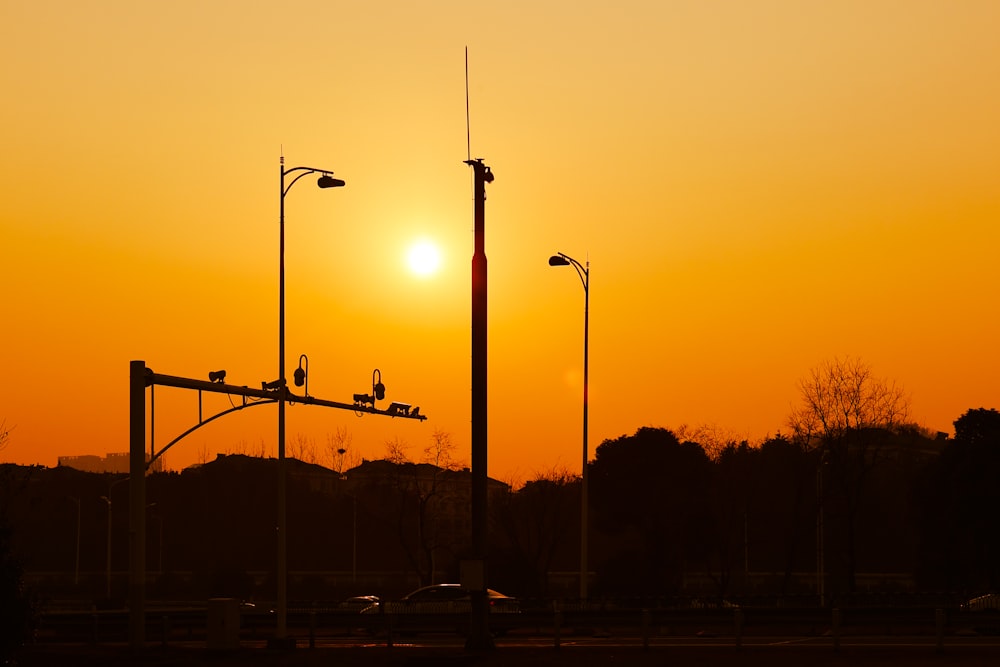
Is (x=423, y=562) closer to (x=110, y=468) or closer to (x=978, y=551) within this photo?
(x=978, y=551)

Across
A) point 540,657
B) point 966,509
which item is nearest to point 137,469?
point 540,657

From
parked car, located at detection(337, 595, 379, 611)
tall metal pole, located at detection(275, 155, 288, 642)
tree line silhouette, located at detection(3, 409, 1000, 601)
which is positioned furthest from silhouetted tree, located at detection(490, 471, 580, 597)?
tall metal pole, located at detection(275, 155, 288, 642)

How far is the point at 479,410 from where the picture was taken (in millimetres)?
32594

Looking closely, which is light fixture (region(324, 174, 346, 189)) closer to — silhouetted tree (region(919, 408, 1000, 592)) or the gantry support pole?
the gantry support pole

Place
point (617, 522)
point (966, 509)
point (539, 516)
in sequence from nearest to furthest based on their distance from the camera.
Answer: point (966, 509)
point (617, 522)
point (539, 516)

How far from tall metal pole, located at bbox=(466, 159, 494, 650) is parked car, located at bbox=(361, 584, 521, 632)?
11.5m

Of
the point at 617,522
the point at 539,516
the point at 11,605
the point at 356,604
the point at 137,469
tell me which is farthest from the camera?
the point at 539,516

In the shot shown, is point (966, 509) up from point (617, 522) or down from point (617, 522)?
up

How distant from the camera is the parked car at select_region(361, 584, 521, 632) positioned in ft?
145

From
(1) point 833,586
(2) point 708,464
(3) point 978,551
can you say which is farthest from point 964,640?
(1) point 833,586

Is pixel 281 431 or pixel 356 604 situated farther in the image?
pixel 356 604

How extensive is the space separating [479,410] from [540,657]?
228 inches

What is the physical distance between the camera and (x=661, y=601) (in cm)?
5350

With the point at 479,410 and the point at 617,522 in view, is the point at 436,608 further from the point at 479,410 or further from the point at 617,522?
the point at 617,522
